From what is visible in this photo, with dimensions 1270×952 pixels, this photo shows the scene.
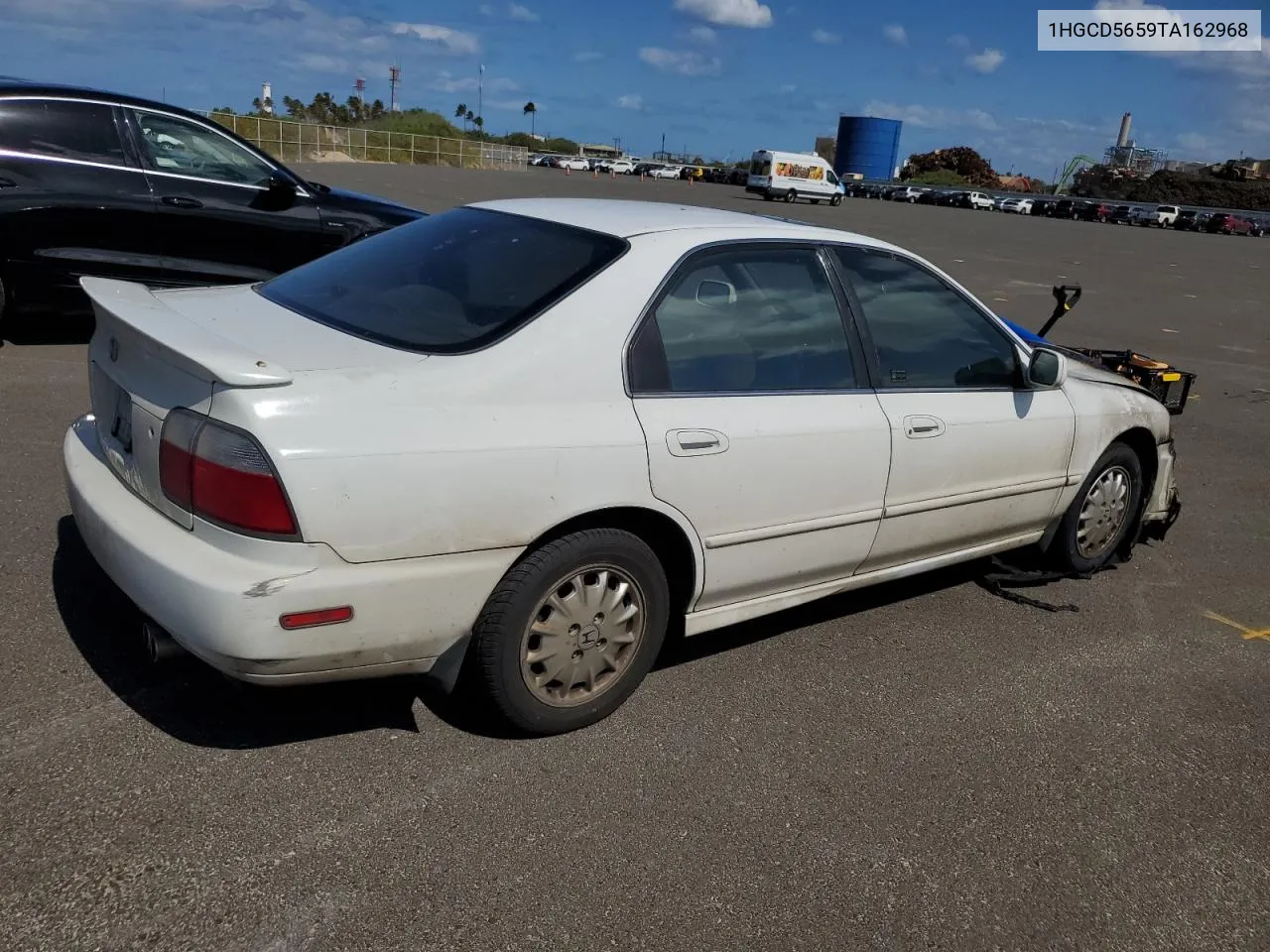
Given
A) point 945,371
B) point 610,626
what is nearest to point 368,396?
point 610,626

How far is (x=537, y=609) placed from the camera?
118 inches

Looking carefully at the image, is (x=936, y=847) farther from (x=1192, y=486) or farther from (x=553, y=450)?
(x=1192, y=486)

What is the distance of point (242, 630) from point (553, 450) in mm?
930

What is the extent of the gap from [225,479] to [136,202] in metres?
5.42

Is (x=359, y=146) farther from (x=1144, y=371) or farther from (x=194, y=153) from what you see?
(x=1144, y=371)

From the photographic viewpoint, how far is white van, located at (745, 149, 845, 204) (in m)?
53.4

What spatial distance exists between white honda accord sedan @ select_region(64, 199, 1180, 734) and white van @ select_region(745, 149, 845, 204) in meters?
51.6

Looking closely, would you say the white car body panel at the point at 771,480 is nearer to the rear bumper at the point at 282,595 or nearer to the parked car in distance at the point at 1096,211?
the rear bumper at the point at 282,595

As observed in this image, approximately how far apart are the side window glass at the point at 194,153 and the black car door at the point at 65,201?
0.61 feet

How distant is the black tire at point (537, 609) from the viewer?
2.94 m

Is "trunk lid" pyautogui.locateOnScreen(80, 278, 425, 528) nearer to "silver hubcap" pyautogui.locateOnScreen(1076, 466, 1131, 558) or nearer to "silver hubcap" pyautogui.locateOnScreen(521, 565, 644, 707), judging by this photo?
"silver hubcap" pyautogui.locateOnScreen(521, 565, 644, 707)

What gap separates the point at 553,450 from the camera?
2928 mm

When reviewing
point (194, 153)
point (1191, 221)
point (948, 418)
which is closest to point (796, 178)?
point (1191, 221)

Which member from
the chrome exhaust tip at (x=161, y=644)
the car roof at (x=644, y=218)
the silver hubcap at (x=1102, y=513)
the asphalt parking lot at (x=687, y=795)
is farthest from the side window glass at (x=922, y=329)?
the chrome exhaust tip at (x=161, y=644)
